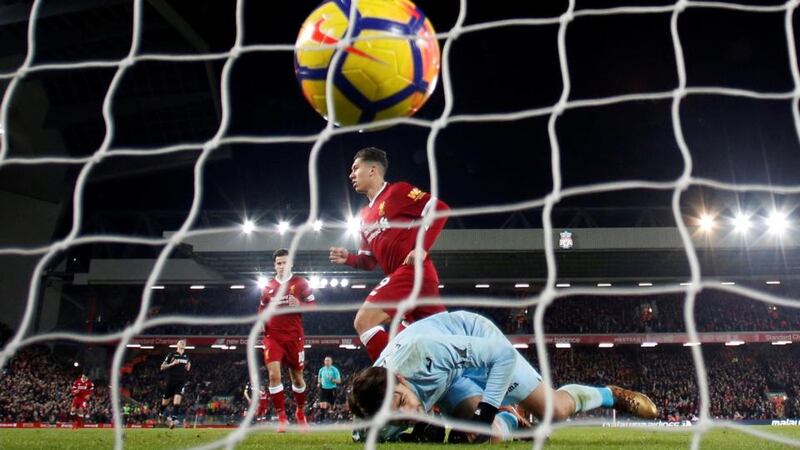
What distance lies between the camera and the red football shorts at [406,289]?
3887 millimetres

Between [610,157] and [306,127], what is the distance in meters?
8.58

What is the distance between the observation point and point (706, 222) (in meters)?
19.6

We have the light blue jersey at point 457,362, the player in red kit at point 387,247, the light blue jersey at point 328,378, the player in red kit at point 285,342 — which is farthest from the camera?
the light blue jersey at point 328,378

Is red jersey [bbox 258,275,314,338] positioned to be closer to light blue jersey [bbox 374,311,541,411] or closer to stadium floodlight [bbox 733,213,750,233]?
light blue jersey [bbox 374,311,541,411]

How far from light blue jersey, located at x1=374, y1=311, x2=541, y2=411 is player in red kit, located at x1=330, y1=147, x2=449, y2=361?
1.79 feet

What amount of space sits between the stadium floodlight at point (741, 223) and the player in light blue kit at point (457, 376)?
17.8 metres

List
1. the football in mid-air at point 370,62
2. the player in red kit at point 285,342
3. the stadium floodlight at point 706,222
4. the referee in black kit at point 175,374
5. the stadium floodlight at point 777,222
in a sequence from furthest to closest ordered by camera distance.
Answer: the stadium floodlight at point 706,222 < the stadium floodlight at point 777,222 < the referee in black kit at point 175,374 < the player in red kit at point 285,342 < the football in mid-air at point 370,62

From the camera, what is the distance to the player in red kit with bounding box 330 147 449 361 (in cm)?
394

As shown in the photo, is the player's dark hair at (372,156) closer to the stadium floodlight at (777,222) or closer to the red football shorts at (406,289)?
the red football shorts at (406,289)

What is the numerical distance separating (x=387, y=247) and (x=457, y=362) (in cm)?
131

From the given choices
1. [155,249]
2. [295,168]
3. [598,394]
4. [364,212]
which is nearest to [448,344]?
[598,394]

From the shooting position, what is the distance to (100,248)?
80.5ft

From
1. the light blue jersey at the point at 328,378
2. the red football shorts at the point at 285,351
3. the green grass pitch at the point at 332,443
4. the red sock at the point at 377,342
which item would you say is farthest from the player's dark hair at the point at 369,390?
the light blue jersey at the point at 328,378

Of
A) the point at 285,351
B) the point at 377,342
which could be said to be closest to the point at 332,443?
the point at 377,342
